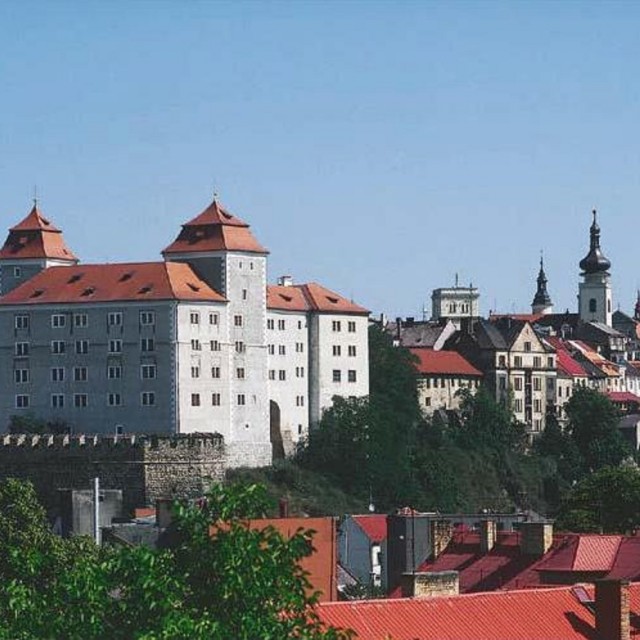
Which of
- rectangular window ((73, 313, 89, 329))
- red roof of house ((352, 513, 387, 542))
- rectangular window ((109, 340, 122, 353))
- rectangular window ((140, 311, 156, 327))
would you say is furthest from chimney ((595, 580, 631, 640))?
rectangular window ((73, 313, 89, 329))

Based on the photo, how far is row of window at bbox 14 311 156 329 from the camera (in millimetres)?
125250

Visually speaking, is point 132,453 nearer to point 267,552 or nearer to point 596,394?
point 596,394

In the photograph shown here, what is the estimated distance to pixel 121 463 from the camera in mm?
122500

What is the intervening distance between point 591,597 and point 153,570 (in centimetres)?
1353

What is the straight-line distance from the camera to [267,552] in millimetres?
33406

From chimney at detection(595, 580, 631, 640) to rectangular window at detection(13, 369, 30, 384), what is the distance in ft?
281

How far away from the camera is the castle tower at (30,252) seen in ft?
435

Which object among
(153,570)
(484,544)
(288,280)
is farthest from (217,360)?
(153,570)

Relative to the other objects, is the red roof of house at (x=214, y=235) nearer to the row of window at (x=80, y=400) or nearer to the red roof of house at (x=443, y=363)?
the row of window at (x=80, y=400)

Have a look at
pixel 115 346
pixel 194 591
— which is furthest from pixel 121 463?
pixel 194 591

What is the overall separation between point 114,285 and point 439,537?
196 ft

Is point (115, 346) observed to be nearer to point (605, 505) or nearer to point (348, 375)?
point (348, 375)

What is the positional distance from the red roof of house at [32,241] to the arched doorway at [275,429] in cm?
1284

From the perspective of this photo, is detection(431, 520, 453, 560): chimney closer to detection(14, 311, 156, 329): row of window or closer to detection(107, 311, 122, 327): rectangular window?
detection(14, 311, 156, 329): row of window
